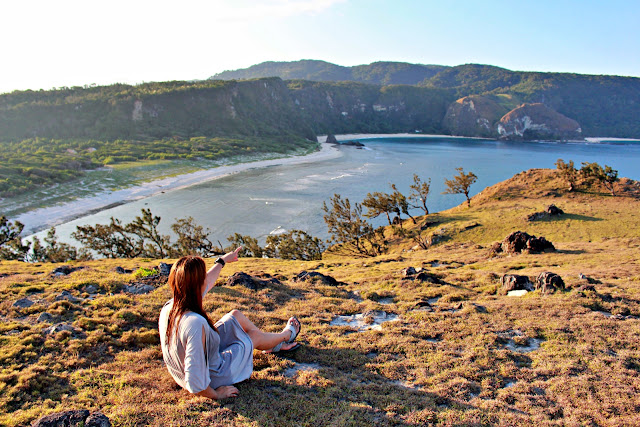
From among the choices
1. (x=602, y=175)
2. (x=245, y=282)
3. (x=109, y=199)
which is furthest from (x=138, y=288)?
(x=109, y=199)

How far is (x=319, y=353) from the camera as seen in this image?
25.9 ft

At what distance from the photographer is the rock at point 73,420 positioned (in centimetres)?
507

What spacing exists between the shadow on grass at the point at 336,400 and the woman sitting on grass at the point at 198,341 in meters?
0.46

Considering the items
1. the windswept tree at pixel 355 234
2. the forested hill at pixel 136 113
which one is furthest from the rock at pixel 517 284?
the forested hill at pixel 136 113

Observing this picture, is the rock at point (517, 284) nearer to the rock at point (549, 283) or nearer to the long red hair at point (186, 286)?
the rock at point (549, 283)

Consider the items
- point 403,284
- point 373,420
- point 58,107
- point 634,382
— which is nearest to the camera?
point 373,420

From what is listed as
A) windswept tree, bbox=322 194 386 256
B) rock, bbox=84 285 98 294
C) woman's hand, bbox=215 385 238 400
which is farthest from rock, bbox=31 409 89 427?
windswept tree, bbox=322 194 386 256

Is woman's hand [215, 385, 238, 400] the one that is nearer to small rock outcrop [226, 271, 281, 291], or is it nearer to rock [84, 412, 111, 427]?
rock [84, 412, 111, 427]

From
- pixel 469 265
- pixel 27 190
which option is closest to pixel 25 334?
pixel 469 265

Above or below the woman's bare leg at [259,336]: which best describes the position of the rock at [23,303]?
below

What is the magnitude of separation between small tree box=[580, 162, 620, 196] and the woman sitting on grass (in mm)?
48674

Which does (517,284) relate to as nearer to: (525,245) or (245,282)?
(245,282)

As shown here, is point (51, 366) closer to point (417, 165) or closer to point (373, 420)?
point (373, 420)

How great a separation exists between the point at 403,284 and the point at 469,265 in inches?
313
